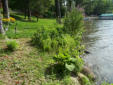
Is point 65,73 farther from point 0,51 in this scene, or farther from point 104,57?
point 104,57

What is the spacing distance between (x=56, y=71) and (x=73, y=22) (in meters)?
3.75

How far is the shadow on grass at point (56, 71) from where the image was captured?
2532 mm

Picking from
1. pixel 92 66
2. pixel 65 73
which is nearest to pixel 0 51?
pixel 65 73

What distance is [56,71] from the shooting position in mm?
2686

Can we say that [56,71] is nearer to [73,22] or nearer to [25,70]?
[25,70]

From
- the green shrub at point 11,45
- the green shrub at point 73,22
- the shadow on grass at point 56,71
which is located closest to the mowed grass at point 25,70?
the shadow on grass at point 56,71

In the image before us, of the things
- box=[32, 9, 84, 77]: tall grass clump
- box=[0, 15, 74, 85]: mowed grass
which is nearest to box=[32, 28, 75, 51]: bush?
box=[32, 9, 84, 77]: tall grass clump

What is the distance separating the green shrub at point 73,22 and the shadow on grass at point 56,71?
10.9ft

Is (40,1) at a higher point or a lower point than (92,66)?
higher

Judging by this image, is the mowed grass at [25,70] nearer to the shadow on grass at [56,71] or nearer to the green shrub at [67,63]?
the shadow on grass at [56,71]

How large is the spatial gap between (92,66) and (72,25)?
263cm

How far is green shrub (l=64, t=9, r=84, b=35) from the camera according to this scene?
5742mm

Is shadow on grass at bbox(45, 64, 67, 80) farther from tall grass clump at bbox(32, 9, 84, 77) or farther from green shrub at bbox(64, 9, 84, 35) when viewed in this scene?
green shrub at bbox(64, 9, 84, 35)

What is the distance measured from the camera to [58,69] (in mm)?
2738
